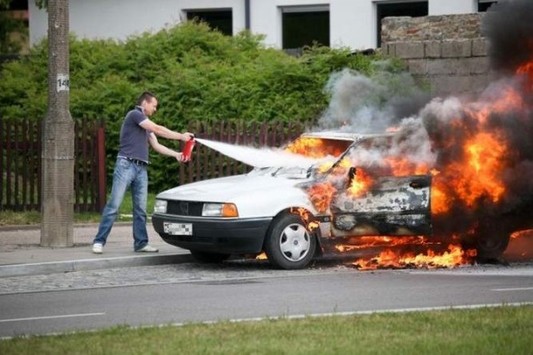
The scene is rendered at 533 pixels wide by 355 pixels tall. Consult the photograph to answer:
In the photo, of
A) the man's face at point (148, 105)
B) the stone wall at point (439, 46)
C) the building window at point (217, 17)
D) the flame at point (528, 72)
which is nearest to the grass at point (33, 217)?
the man's face at point (148, 105)

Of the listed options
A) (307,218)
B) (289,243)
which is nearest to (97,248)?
(289,243)

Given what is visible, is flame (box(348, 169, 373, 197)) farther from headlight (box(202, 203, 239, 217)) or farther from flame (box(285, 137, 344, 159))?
headlight (box(202, 203, 239, 217))

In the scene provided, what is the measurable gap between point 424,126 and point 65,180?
178 inches

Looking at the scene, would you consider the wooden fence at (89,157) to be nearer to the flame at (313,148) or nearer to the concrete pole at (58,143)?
the concrete pole at (58,143)

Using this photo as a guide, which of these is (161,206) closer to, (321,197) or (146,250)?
(146,250)

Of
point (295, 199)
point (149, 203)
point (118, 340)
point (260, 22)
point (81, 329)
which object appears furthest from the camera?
point (260, 22)

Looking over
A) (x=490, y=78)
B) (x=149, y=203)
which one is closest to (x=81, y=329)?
(x=490, y=78)

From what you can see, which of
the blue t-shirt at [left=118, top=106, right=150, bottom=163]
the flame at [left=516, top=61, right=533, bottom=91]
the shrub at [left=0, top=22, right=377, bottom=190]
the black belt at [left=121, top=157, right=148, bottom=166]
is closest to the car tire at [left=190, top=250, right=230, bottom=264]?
Answer: the black belt at [left=121, top=157, right=148, bottom=166]

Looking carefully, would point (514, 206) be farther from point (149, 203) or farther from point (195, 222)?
point (149, 203)

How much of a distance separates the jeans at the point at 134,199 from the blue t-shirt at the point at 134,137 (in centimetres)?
11

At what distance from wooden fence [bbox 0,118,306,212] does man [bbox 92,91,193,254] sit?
4.42 metres

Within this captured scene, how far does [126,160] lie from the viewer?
693 inches

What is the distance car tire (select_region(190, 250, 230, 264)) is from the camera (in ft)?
56.1

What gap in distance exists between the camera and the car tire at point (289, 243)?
16031 mm
